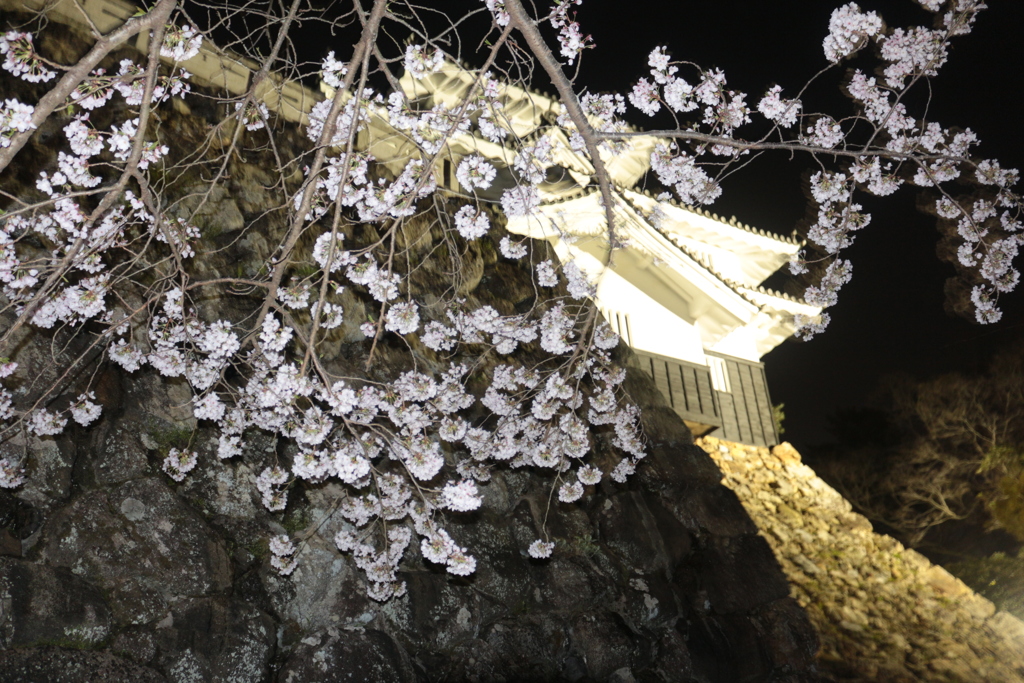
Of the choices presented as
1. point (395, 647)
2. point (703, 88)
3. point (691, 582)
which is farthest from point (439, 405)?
point (691, 582)

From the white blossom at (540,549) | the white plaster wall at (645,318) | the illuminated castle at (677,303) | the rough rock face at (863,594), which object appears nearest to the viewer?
the white blossom at (540,549)

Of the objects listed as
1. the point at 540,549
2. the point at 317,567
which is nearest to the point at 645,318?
the point at 540,549

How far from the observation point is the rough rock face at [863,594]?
9.53m

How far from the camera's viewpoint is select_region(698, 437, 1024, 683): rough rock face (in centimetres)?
953

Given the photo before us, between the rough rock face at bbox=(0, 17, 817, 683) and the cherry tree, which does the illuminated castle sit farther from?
the cherry tree

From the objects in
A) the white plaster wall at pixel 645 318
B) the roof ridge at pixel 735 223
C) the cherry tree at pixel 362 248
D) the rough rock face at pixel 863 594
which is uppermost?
the roof ridge at pixel 735 223

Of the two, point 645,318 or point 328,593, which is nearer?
point 328,593

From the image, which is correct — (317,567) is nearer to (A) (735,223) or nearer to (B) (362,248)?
(B) (362,248)

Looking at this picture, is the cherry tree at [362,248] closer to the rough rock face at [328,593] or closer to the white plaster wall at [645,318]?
the rough rock face at [328,593]

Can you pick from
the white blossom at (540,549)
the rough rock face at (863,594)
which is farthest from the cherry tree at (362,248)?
the rough rock face at (863,594)

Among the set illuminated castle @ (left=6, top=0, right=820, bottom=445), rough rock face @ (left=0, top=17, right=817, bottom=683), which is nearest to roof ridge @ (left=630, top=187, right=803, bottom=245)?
illuminated castle @ (left=6, top=0, right=820, bottom=445)

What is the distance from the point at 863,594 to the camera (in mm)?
10578

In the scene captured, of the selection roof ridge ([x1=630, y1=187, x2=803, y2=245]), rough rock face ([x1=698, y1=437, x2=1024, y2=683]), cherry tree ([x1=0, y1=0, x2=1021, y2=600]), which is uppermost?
roof ridge ([x1=630, y1=187, x2=803, y2=245])

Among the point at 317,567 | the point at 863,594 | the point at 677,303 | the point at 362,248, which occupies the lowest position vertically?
the point at 863,594
